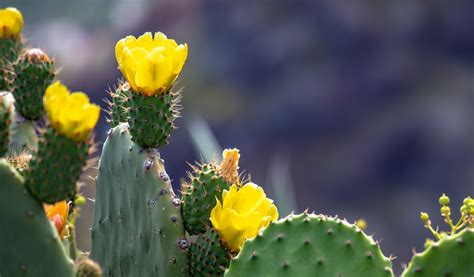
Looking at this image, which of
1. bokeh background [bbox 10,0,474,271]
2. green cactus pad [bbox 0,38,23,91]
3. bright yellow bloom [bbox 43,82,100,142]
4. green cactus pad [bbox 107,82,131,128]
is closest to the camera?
bright yellow bloom [bbox 43,82,100,142]

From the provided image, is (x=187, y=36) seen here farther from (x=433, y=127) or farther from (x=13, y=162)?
(x=13, y=162)

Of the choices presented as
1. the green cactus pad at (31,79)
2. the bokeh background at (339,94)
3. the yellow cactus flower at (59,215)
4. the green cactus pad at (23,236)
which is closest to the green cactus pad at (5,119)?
the green cactus pad at (23,236)

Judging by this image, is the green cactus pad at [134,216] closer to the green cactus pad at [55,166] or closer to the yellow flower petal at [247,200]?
the yellow flower petal at [247,200]

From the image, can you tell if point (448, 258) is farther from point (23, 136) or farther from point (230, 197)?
point (23, 136)

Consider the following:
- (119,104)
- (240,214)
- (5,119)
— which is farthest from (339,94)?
(5,119)

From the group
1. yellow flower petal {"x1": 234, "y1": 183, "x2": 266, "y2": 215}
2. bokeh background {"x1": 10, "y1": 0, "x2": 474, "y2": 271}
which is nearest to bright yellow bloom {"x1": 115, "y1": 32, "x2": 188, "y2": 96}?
yellow flower petal {"x1": 234, "y1": 183, "x2": 266, "y2": 215}

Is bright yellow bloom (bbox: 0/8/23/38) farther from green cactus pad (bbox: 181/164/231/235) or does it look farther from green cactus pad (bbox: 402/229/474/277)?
green cactus pad (bbox: 402/229/474/277)
